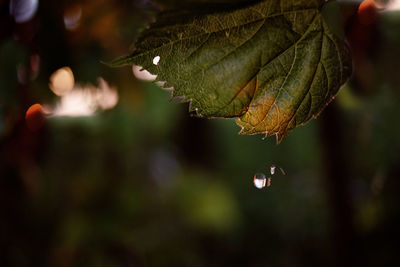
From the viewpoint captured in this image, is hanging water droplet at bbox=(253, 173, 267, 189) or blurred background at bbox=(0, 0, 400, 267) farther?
blurred background at bbox=(0, 0, 400, 267)

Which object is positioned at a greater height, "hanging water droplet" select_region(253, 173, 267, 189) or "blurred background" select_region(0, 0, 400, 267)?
"blurred background" select_region(0, 0, 400, 267)

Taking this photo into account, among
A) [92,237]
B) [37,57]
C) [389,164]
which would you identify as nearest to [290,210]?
[92,237]

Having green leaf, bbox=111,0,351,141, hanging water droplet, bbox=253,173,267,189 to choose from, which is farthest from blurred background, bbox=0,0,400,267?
hanging water droplet, bbox=253,173,267,189

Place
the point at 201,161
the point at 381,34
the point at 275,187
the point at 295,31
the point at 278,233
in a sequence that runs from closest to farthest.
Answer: the point at 295,31
the point at 381,34
the point at 278,233
the point at 201,161
the point at 275,187

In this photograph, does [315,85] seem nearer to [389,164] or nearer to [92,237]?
[389,164]

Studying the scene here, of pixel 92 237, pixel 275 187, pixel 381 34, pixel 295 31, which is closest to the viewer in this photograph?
pixel 295 31

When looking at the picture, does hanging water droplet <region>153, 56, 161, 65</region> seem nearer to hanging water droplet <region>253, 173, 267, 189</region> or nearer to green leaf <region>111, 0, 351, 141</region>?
green leaf <region>111, 0, 351, 141</region>
